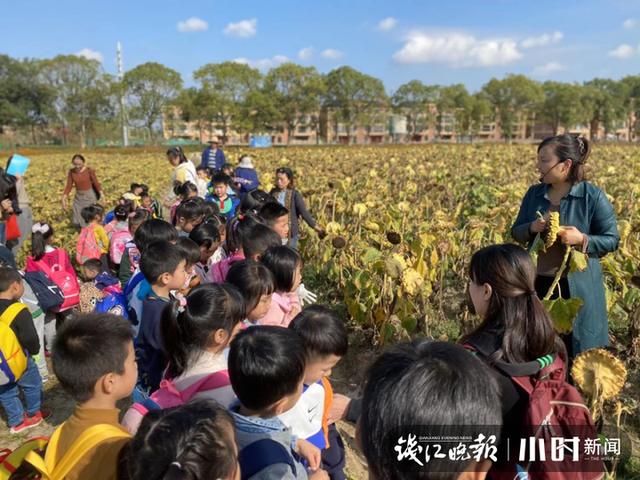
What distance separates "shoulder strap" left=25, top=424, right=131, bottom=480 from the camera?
1.29 metres

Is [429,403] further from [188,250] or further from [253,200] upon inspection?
[253,200]

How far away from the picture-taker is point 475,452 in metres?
1.04

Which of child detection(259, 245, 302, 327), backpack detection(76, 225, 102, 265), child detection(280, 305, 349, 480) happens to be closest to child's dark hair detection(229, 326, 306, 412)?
child detection(280, 305, 349, 480)

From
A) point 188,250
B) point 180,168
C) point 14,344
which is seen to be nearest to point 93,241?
point 180,168

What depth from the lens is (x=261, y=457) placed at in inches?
52.1

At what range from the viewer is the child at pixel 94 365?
1.57m

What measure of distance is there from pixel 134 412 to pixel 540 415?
4.15 feet

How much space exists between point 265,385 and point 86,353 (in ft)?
2.10

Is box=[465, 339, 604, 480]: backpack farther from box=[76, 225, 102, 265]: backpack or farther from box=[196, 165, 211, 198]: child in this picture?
box=[196, 165, 211, 198]: child

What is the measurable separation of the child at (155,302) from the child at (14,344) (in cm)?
88

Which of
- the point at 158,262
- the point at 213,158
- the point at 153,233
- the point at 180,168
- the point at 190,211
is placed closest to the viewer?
the point at 158,262

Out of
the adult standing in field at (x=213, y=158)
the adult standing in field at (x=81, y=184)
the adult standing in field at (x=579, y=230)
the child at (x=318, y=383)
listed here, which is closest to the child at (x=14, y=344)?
the child at (x=318, y=383)

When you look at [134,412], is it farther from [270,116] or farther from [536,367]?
[270,116]

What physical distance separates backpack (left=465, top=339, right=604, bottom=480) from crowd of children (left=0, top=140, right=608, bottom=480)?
0.12 feet
